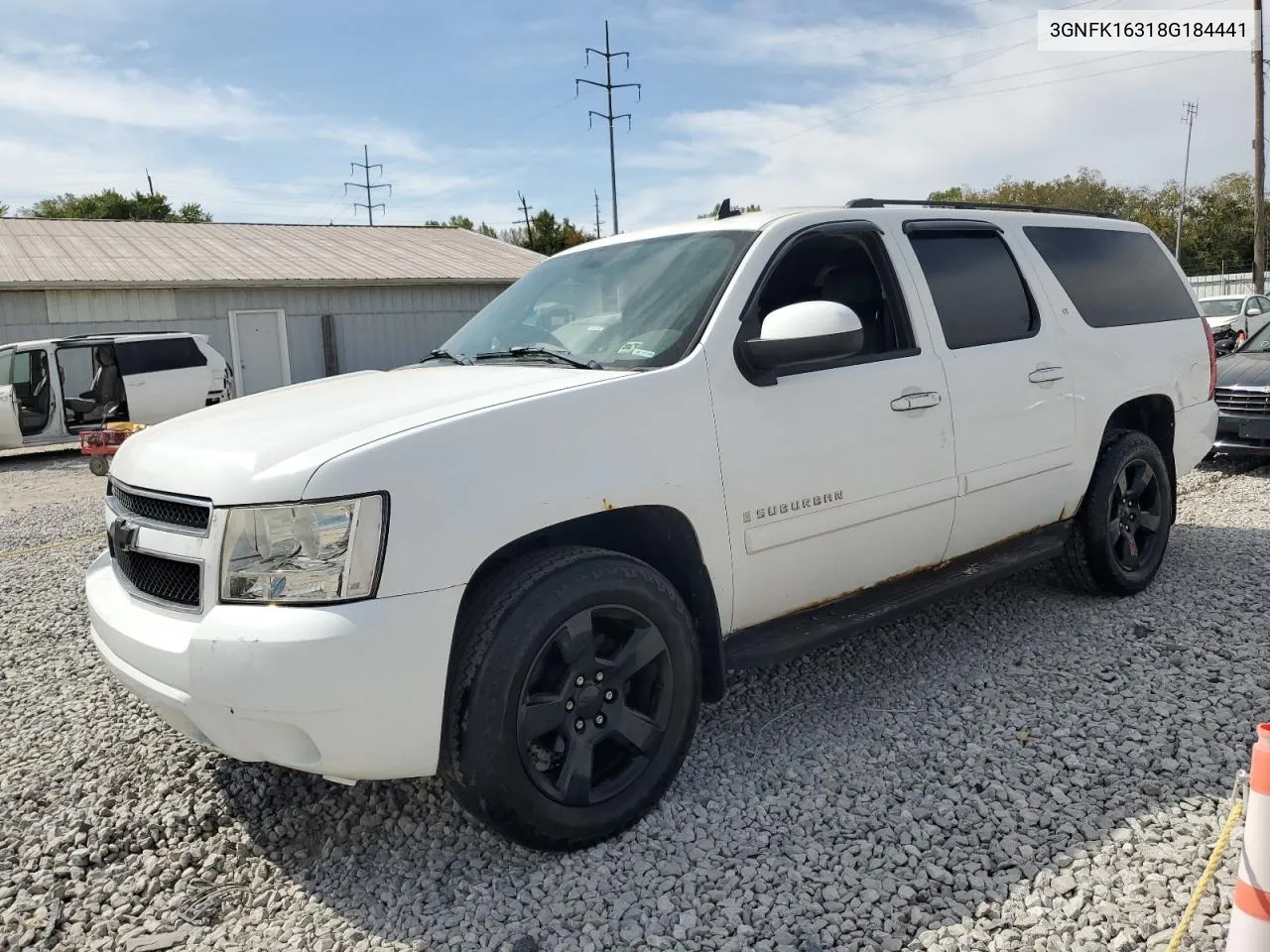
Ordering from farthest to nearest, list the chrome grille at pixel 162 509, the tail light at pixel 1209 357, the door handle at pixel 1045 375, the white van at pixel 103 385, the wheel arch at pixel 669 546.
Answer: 1. the white van at pixel 103 385
2. the tail light at pixel 1209 357
3. the door handle at pixel 1045 375
4. the wheel arch at pixel 669 546
5. the chrome grille at pixel 162 509

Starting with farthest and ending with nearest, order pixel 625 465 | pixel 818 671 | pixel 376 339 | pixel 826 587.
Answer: pixel 376 339 → pixel 818 671 → pixel 826 587 → pixel 625 465

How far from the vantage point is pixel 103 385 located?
52.1 ft

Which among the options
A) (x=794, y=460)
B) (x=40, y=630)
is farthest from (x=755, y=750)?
(x=40, y=630)

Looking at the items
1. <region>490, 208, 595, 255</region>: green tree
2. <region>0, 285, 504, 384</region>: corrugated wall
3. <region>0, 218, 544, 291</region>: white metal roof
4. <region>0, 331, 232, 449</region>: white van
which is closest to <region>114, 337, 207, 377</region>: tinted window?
<region>0, 331, 232, 449</region>: white van

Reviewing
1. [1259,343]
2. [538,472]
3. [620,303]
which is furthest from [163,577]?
[1259,343]

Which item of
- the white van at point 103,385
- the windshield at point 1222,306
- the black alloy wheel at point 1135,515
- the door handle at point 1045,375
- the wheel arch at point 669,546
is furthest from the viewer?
the windshield at point 1222,306

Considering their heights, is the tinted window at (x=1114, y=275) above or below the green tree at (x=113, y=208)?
below

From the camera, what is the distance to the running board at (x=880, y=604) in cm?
331

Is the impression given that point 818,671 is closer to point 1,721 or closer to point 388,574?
point 388,574

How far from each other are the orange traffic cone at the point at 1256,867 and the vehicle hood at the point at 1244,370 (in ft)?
25.0

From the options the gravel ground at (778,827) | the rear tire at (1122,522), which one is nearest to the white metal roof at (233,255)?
the gravel ground at (778,827)

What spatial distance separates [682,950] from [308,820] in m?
1.45

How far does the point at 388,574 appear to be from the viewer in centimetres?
247

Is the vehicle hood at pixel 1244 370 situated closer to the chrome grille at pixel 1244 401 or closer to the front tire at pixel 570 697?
the chrome grille at pixel 1244 401
